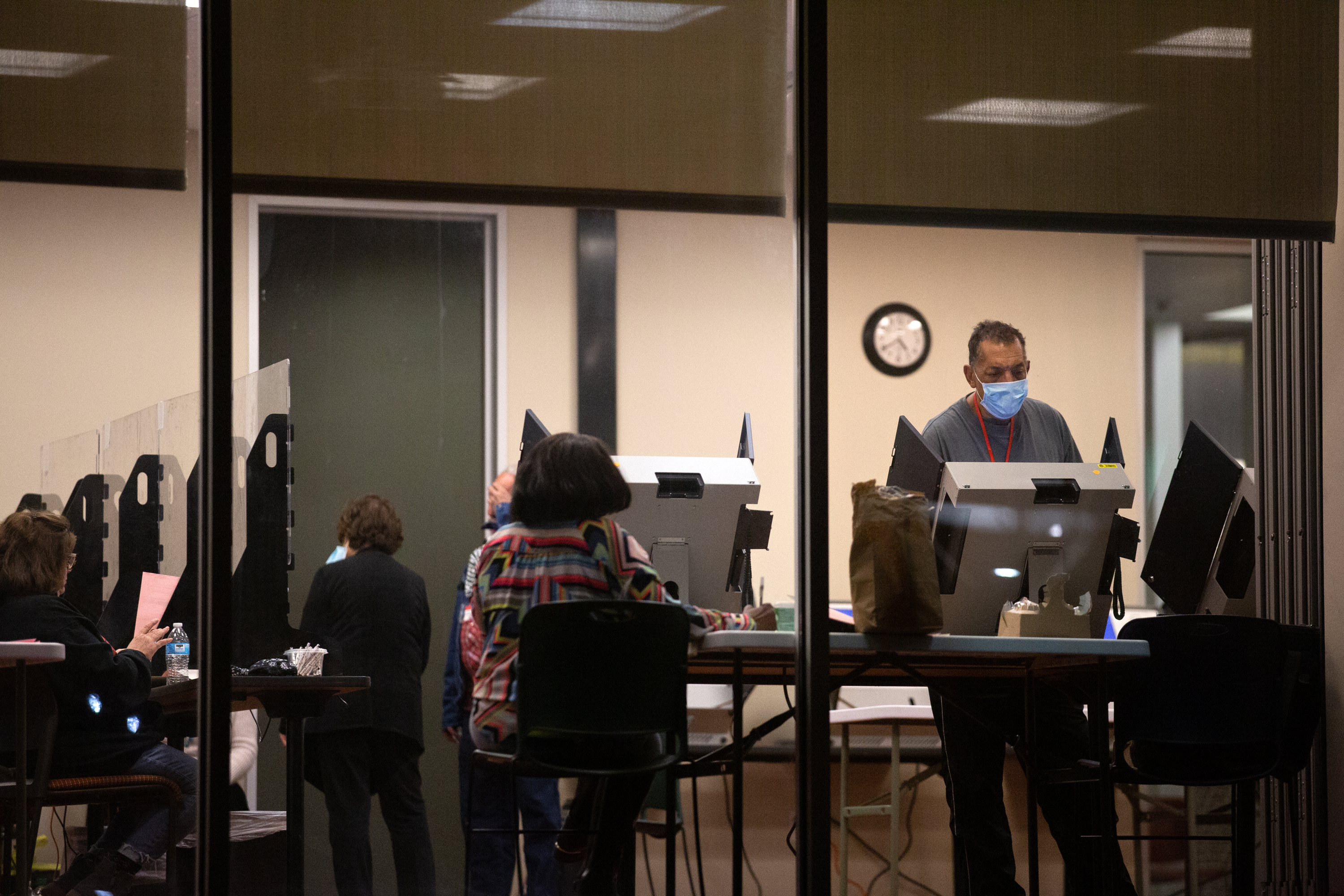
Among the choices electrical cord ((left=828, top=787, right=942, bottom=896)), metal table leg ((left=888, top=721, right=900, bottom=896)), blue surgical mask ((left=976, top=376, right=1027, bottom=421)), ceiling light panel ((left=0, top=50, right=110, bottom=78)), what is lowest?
electrical cord ((left=828, top=787, right=942, bottom=896))

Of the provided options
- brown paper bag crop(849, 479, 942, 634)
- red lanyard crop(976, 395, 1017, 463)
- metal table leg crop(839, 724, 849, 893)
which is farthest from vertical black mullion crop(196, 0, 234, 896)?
red lanyard crop(976, 395, 1017, 463)

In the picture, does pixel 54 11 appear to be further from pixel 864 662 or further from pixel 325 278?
pixel 864 662

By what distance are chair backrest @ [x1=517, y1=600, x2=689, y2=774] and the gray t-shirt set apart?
114 cm

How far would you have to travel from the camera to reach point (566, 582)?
8.63ft

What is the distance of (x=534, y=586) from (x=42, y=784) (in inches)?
48.0

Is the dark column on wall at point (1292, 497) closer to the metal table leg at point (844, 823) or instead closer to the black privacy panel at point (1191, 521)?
the black privacy panel at point (1191, 521)

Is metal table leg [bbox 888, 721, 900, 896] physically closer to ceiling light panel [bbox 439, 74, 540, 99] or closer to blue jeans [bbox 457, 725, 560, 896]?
blue jeans [bbox 457, 725, 560, 896]

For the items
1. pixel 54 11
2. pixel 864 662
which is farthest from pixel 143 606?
pixel 864 662

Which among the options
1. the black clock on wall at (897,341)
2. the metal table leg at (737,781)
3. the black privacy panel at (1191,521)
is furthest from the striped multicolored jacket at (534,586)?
the black clock on wall at (897,341)

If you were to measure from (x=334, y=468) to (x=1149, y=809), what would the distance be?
11.1 ft

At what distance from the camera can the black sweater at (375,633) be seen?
2814 millimetres

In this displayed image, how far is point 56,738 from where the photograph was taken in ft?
9.09

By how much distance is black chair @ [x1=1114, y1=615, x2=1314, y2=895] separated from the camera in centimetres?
278

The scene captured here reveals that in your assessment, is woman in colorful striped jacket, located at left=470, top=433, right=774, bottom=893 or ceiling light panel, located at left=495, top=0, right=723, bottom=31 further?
ceiling light panel, located at left=495, top=0, right=723, bottom=31
